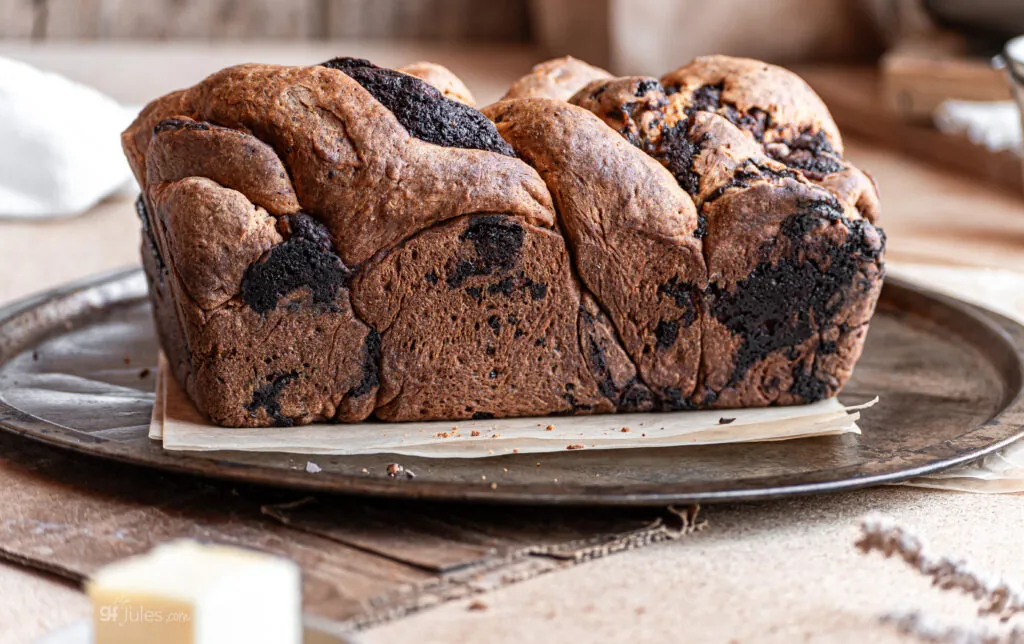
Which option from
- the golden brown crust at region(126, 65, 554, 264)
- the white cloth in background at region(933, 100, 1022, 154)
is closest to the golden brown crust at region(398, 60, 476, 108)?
the golden brown crust at region(126, 65, 554, 264)

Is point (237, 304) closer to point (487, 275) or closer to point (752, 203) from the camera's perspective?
point (487, 275)

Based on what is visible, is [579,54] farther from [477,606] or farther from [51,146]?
[477,606]

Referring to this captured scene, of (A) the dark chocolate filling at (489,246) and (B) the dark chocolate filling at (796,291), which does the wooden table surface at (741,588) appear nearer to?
(B) the dark chocolate filling at (796,291)

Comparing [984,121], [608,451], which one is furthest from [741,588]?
[984,121]

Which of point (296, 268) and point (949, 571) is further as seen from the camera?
point (296, 268)

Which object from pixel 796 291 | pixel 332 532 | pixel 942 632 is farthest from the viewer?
pixel 796 291

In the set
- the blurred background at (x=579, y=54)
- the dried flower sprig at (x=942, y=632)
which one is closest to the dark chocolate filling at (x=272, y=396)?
the dried flower sprig at (x=942, y=632)
